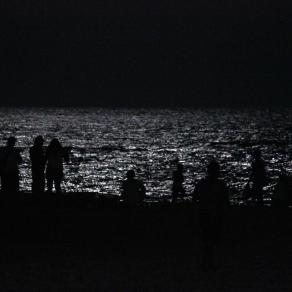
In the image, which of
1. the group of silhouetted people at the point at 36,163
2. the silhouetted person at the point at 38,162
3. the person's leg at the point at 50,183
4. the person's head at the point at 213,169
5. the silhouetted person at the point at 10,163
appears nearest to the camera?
the person's head at the point at 213,169

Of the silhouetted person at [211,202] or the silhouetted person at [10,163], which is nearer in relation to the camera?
the silhouetted person at [211,202]

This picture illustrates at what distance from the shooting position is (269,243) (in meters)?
14.9

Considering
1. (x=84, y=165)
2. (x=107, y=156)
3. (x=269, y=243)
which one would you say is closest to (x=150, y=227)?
(x=269, y=243)

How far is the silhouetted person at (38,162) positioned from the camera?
19.1 metres

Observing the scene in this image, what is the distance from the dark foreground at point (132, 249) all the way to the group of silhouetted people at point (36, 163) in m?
0.56

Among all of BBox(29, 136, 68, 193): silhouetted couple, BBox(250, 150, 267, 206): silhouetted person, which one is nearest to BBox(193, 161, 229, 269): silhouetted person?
BBox(29, 136, 68, 193): silhouetted couple

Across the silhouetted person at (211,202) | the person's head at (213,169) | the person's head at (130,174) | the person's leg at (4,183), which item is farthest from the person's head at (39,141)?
the person's head at (213,169)

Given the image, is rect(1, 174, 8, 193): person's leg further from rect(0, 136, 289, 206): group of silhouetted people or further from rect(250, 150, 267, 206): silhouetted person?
rect(250, 150, 267, 206): silhouetted person

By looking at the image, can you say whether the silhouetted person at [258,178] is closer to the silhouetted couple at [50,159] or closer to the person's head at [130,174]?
the silhouetted couple at [50,159]

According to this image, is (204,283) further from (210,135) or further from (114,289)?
(210,135)

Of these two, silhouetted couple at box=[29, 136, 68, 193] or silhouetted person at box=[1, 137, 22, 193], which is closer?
silhouetted person at box=[1, 137, 22, 193]

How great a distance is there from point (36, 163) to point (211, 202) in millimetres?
8754

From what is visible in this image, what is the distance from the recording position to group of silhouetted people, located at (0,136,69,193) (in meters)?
18.3

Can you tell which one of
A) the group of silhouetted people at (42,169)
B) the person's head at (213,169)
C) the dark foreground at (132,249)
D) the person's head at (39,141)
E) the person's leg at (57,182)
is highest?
the person's head at (213,169)
